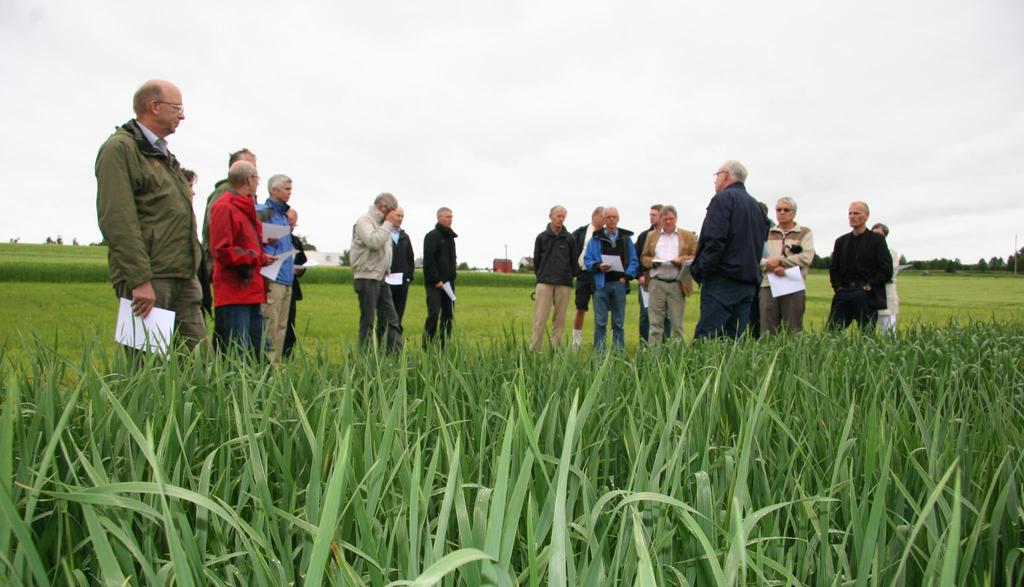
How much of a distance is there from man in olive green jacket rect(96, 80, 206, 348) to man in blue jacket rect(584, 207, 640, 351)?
5184 millimetres

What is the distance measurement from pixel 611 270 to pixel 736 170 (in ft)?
8.95

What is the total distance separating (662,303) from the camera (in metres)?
7.69

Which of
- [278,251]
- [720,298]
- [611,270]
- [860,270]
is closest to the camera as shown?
[720,298]

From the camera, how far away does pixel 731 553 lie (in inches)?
35.6

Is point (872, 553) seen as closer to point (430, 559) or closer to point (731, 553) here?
point (731, 553)

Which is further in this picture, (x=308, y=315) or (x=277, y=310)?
(x=308, y=315)

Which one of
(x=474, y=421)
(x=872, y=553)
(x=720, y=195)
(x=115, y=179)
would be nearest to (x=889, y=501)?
(x=872, y=553)

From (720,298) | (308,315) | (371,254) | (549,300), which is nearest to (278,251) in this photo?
(371,254)

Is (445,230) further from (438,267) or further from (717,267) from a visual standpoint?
(717,267)

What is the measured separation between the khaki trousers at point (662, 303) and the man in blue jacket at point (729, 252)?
5.99 ft

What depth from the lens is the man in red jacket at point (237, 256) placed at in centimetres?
444

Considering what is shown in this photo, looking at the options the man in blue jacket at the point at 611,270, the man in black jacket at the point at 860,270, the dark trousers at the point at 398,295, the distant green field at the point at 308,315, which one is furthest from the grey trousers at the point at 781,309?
the dark trousers at the point at 398,295

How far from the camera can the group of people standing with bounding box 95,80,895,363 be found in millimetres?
3542

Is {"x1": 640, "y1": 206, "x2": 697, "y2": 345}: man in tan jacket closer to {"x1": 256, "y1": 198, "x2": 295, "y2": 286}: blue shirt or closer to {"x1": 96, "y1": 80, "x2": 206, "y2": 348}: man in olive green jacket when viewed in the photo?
{"x1": 256, "y1": 198, "x2": 295, "y2": 286}: blue shirt
